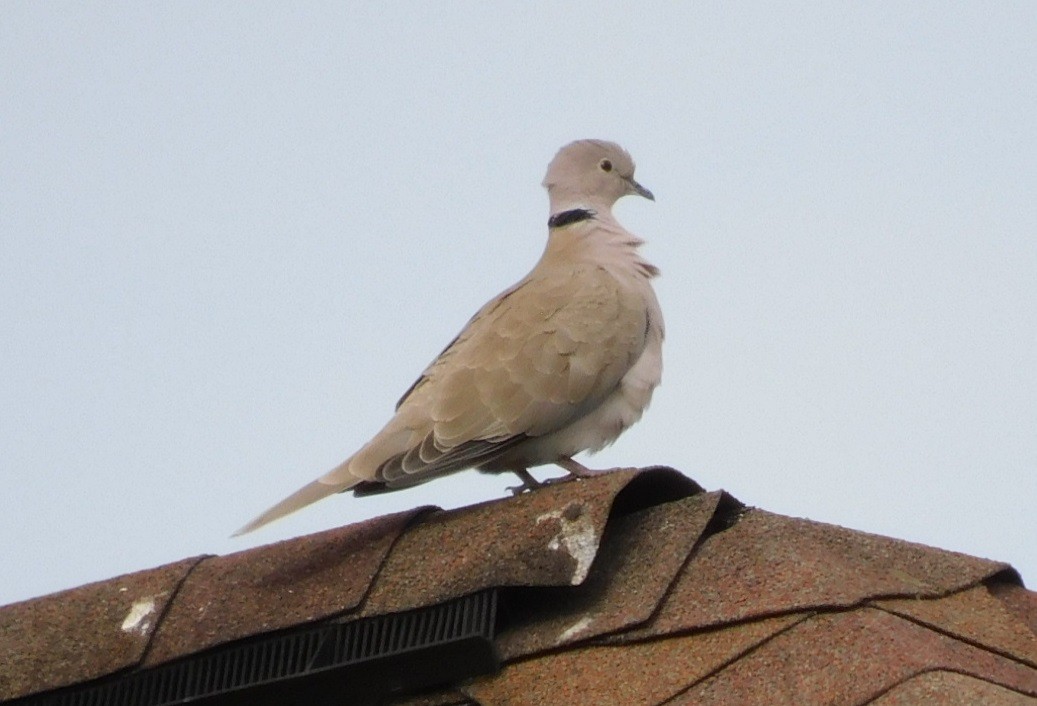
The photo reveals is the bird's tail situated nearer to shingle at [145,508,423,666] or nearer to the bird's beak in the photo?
shingle at [145,508,423,666]

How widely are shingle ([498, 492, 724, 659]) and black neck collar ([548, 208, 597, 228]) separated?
258cm

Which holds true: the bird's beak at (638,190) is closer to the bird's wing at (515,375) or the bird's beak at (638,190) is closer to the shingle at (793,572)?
the bird's wing at (515,375)

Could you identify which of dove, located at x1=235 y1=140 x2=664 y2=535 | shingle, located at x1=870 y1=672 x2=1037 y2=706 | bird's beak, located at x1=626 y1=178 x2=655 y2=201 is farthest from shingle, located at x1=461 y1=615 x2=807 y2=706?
bird's beak, located at x1=626 y1=178 x2=655 y2=201

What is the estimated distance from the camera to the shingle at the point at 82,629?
3301 mm

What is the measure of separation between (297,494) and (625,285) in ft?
4.62

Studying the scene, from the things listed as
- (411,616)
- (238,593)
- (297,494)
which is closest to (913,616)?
(411,616)

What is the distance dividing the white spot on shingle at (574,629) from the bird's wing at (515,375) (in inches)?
44.7

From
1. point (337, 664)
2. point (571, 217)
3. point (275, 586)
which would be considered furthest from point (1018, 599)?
point (571, 217)

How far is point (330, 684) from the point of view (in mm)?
3111

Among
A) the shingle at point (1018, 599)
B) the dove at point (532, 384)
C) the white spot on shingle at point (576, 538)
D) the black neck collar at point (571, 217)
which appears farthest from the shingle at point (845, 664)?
the black neck collar at point (571, 217)

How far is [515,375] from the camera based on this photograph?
4570 mm

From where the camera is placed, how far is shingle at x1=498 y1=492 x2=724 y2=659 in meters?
3.00

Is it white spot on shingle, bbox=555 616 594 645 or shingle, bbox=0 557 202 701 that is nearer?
white spot on shingle, bbox=555 616 594 645

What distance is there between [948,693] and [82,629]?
1673 mm
